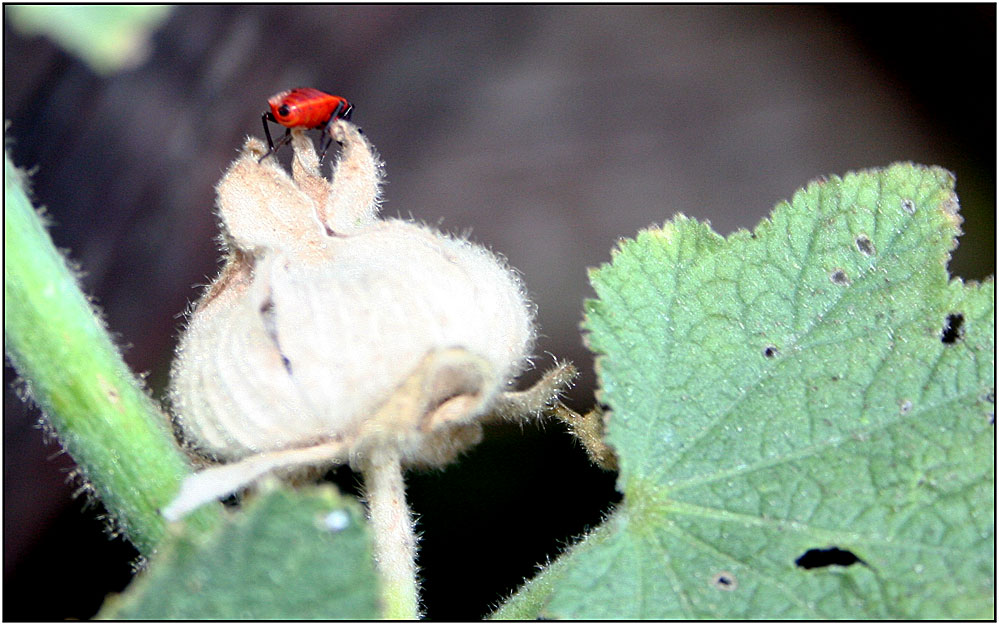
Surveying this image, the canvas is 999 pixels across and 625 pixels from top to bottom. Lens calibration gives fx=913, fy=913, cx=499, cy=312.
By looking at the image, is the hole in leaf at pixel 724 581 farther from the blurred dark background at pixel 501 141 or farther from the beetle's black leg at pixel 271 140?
the blurred dark background at pixel 501 141

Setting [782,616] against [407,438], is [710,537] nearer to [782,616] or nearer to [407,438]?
[782,616]

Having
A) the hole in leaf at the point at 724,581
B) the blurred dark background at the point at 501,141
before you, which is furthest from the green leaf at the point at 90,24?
the hole in leaf at the point at 724,581

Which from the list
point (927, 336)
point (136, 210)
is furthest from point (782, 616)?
point (136, 210)

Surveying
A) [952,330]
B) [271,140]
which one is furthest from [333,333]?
[952,330]

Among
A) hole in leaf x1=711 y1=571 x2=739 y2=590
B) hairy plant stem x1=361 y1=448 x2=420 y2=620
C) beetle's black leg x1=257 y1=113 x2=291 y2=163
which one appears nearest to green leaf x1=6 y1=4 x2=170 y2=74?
beetle's black leg x1=257 y1=113 x2=291 y2=163

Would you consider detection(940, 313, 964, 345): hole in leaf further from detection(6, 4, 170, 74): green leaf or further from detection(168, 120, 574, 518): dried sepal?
detection(6, 4, 170, 74): green leaf

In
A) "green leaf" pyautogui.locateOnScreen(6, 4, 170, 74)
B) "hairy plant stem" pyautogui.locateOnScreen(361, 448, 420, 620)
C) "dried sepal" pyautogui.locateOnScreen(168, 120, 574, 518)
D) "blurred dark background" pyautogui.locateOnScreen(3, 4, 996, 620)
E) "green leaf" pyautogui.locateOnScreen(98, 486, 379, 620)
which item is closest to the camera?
"green leaf" pyautogui.locateOnScreen(98, 486, 379, 620)
